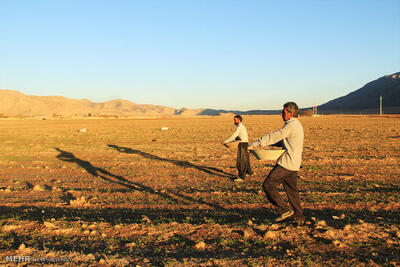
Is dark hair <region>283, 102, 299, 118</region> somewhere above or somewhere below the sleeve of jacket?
above

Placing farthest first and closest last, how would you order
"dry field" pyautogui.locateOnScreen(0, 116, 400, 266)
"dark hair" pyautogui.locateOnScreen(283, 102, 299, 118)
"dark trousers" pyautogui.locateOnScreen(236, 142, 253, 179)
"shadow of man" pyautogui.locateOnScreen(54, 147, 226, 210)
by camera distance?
"dark trousers" pyautogui.locateOnScreen(236, 142, 253, 179) < "shadow of man" pyautogui.locateOnScreen(54, 147, 226, 210) < "dark hair" pyautogui.locateOnScreen(283, 102, 299, 118) < "dry field" pyautogui.locateOnScreen(0, 116, 400, 266)

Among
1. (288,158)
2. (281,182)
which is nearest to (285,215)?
(281,182)

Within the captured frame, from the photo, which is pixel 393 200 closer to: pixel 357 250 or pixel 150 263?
pixel 357 250

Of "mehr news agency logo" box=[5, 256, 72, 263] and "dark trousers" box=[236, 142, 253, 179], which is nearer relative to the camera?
"mehr news agency logo" box=[5, 256, 72, 263]

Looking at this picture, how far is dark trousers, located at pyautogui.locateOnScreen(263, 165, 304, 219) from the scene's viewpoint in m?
5.42

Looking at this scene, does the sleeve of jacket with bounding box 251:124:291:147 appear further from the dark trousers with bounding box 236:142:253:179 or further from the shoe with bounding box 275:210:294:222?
the dark trousers with bounding box 236:142:253:179

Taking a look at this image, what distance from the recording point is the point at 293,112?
540cm

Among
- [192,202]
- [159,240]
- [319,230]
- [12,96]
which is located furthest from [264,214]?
[12,96]

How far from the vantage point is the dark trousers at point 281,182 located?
5422mm

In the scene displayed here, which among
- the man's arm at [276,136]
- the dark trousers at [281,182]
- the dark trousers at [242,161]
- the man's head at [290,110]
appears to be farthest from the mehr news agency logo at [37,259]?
the dark trousers at [242,161]

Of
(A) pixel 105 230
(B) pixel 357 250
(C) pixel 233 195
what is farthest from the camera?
(C) pixel 233 195

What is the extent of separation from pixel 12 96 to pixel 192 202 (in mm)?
187295

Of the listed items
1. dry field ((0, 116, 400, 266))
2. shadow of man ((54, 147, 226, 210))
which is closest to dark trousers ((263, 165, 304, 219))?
dry field ((0, 116, 400, 266))

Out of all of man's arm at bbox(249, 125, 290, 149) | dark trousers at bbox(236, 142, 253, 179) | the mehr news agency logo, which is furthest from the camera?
dark trousers at bbox(236, 142, 253, 179)
